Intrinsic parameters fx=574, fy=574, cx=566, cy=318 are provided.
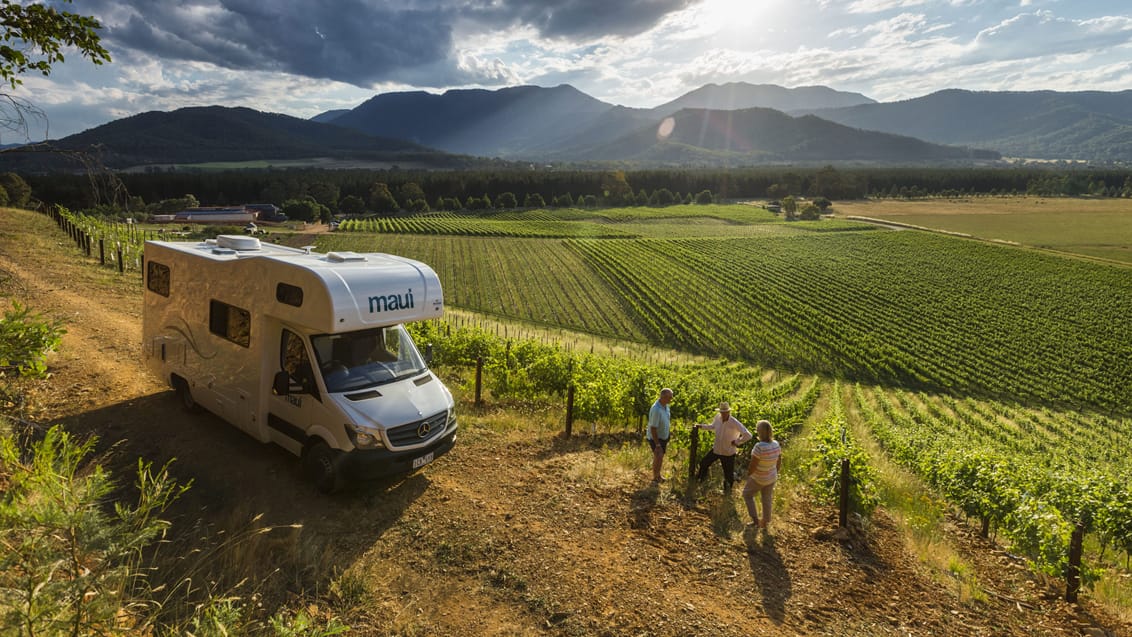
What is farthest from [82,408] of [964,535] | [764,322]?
[764,322]

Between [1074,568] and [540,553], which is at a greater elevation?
[1074,568]

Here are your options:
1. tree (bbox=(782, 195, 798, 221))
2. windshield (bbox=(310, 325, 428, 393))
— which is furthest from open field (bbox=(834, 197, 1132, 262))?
windshield (bbox=(310, 325, 428, 393))

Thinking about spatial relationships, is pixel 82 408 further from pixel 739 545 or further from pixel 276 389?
pixel 739 545

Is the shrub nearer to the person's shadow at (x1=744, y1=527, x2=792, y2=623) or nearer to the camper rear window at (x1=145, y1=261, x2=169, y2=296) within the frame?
the camper rear window at (x1=145, y1=261, x2=169, y2=296)

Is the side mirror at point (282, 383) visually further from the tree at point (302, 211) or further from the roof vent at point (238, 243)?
the tree at point (302, 211)

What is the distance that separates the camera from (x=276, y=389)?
927cm

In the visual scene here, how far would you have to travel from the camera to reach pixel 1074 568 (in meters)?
8.04

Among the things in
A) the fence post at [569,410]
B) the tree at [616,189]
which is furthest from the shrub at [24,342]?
the tree at [616,189]

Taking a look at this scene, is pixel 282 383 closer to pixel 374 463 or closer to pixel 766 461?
pixel 374 463

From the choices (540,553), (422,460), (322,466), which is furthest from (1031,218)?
(322,466)

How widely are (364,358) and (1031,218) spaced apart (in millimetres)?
151194

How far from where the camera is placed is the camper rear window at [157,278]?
39.9 feet

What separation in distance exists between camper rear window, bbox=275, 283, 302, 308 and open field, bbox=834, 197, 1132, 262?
327 feet

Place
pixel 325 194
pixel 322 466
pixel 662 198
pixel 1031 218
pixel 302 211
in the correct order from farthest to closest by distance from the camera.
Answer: pixel 662 198 → pixel 325 194 → pixel 1031 218 → pixel 302 211 → pixel 322 466
